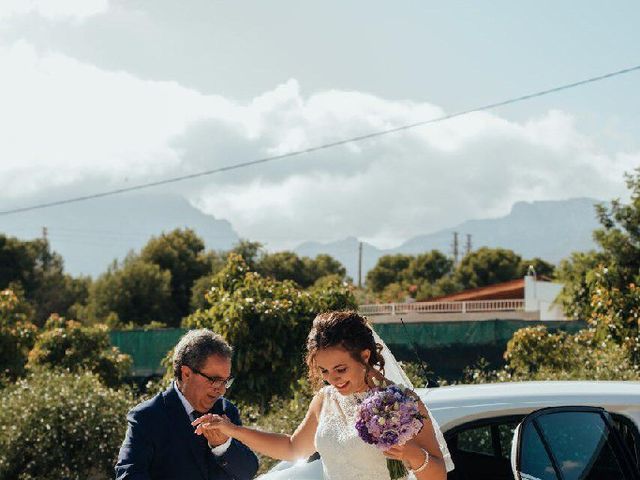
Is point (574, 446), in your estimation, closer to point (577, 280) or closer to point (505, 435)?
point (505, 435)

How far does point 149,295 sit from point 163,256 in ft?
26.0

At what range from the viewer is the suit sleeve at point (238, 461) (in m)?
Result: 4.02

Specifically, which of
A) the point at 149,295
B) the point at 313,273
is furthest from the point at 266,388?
the point at 313,273

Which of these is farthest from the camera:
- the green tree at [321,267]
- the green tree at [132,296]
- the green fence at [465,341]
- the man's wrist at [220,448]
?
the green tree at [321,267]

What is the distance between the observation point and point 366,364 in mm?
3832

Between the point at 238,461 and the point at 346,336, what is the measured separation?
0.73m

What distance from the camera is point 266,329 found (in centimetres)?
1381

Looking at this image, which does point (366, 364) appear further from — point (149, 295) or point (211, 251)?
point (211, 251)

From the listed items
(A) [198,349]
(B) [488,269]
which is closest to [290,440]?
(A) [198,349]

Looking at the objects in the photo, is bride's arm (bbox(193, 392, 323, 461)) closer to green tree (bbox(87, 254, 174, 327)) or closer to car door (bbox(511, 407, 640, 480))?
car door (bbox(511, 407, 640, 480))

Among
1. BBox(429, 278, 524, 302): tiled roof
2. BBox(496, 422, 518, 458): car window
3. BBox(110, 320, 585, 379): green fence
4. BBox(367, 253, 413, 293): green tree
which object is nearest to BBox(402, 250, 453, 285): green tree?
BBox(367, 253, 413, 293): green tree

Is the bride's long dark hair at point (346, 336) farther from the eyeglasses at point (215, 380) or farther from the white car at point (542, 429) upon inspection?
the white car at point (542, 429)

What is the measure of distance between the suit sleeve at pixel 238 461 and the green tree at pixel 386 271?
103273 mm

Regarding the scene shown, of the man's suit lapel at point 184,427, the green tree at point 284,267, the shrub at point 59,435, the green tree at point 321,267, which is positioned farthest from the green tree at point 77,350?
the green tree at point 321,267
